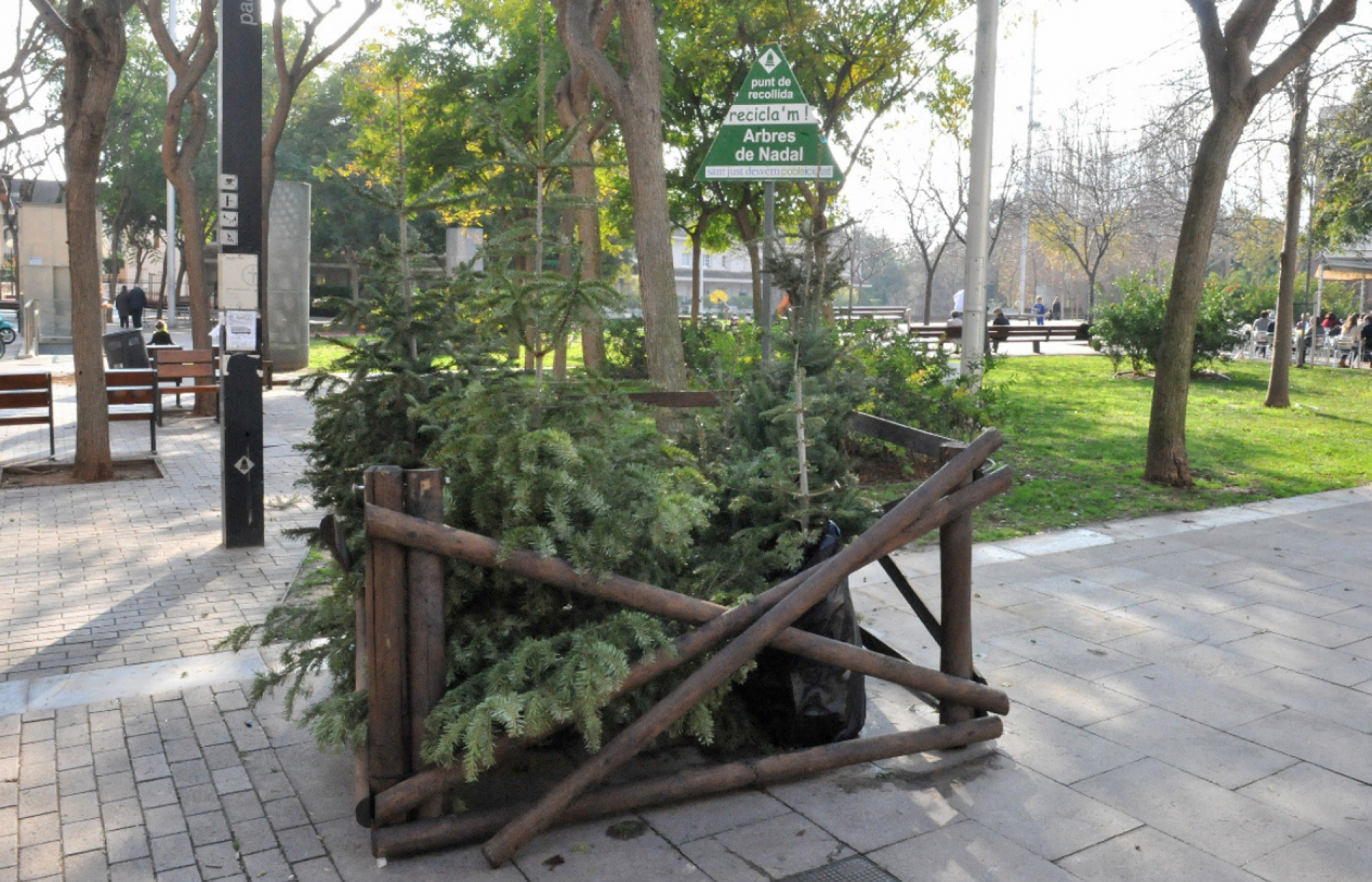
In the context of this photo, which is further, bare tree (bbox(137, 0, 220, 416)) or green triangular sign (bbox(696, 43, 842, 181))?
bare tree (bbox(137, 0, 220, 416))

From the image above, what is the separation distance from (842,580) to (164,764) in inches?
104

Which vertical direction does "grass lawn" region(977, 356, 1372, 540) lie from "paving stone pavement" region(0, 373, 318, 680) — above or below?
above

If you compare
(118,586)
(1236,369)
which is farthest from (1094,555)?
(1236,369)

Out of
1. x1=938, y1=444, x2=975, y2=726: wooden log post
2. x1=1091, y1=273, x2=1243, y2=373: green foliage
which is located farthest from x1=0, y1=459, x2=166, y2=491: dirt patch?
x1=1091, y1=273, x2=1243, y2=373: green foliage

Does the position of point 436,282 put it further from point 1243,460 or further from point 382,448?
point 1243,460

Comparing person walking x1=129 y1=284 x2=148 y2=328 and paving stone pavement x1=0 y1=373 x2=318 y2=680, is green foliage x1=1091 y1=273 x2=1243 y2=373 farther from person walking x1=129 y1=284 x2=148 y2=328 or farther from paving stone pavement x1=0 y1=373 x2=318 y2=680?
person walking x1=129 y1=284 x2=148 y2=328

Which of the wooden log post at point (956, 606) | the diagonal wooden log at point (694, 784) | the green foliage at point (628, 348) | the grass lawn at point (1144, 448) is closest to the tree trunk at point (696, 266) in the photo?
the green foliage at point (628, 348)

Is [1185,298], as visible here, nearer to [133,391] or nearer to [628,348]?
[133,391]

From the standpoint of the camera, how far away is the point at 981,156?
33.6 ft

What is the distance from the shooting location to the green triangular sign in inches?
281

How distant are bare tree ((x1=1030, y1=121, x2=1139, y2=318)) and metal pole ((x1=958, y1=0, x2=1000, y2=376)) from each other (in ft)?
91.9

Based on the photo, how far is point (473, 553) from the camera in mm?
3498

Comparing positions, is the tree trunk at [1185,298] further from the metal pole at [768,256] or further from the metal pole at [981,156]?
the metal pole at [768,256]

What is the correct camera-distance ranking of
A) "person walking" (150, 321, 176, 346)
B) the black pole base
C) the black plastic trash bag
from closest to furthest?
the black plastic trash bag, the black pole base, "person walking" (150, 321, 176, 346)
